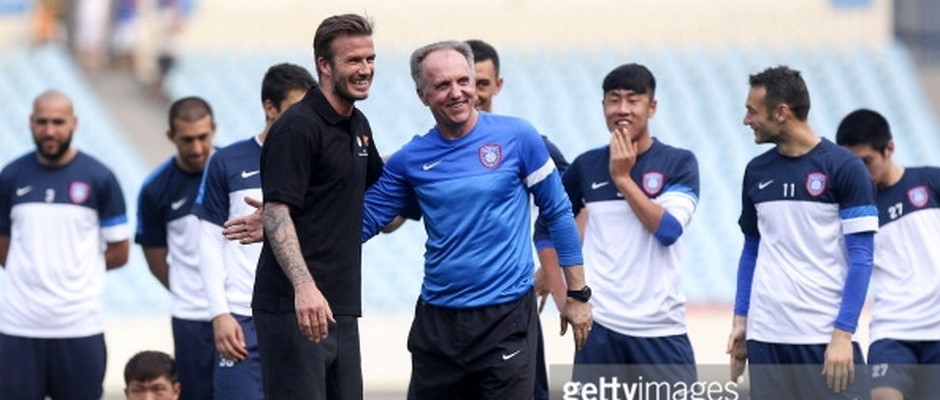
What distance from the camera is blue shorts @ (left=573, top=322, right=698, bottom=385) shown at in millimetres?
9094

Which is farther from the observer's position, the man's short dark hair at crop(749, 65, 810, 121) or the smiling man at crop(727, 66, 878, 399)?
the man's short dark hair at crop(749, 65, 810, 121)

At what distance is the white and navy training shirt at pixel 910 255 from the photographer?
9.79 meters

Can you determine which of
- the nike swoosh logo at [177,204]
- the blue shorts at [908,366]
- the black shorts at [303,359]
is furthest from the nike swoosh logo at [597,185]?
the nike swoosh logo at [177,204]

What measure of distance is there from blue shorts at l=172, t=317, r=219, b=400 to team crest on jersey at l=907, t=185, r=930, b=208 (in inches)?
142

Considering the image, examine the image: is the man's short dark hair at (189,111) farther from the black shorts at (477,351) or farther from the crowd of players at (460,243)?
the black shorts at (477,351)

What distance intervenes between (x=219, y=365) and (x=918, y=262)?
351cm

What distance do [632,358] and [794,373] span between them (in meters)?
0.81

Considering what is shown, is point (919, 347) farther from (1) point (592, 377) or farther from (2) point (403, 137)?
(2) point (403, 137)

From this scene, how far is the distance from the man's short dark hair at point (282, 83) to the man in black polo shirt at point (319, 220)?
1618 millimetres

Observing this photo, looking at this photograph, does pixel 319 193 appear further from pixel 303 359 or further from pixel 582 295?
pixel 582 295

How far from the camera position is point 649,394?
9.10m

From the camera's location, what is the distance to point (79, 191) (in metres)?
10.3

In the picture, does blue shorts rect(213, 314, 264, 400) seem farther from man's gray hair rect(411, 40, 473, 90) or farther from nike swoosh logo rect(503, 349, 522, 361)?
man's gray hair rect(411, 40, 473, 90)

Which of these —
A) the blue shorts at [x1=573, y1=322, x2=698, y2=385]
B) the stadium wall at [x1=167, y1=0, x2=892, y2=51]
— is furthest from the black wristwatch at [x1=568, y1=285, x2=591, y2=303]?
the stadium wall at [x1=167, y1=0, x2=892, y2=51]
